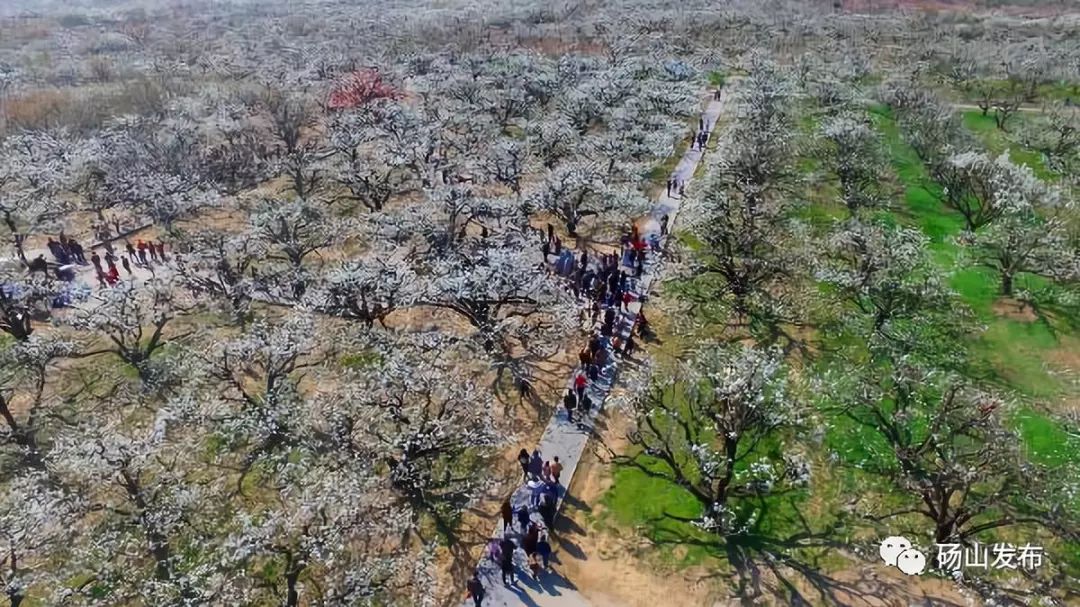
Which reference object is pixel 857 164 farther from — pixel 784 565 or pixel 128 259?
pixel 128 259

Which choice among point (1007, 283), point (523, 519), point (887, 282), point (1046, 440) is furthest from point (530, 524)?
point (1007, 283)

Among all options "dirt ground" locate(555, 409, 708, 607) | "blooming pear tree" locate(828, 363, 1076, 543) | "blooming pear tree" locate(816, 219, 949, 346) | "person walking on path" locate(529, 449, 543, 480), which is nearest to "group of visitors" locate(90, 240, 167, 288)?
"person walking on path" locate(529, 449, 543, 480)

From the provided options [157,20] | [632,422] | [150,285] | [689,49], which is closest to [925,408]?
[632,422]

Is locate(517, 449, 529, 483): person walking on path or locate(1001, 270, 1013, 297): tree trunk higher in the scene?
locate(1001, 270, 1013, 297): tree trunk

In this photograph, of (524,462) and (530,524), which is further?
(524,462)

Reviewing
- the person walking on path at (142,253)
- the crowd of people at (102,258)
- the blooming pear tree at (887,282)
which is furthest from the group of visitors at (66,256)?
the blooming pear tree at (887,282)

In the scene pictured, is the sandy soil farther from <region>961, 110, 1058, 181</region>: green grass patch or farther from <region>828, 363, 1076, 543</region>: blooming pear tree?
<region>961, 110, 1058, 181</region>: green grass patch

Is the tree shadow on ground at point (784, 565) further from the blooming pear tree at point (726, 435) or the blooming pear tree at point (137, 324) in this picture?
the blooming pear tree at point (137, 324)

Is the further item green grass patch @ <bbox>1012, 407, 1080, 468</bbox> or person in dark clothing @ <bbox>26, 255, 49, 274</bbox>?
person in dark clothing @ <bbox>26, 255, 49, 274</bbox>

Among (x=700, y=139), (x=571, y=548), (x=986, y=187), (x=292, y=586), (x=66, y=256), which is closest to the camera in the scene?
(x=292, y=586)
